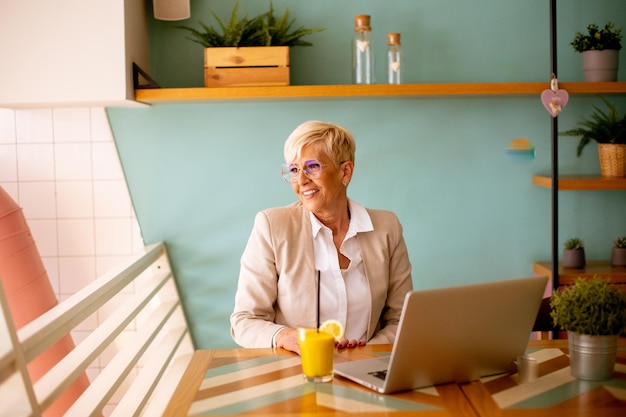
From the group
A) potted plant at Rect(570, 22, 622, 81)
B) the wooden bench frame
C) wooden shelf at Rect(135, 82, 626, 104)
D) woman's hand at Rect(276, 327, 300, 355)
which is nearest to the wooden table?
woman's hand at Rect(276, 327, 300, 355)

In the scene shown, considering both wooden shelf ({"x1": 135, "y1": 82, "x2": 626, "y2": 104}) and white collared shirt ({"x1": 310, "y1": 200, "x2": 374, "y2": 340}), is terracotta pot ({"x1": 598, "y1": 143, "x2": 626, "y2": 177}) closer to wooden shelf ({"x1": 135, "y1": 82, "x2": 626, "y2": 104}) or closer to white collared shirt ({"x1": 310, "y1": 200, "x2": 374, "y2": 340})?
wooden shelf ({"x1": 135, "y1": 82, "x2": 626, "y2": 104})

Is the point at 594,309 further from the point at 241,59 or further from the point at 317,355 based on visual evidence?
the point at 241,59

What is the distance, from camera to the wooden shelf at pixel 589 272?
3.20 metres

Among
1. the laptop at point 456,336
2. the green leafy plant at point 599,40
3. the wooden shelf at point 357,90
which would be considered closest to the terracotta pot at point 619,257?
the wooden shelf at point 357,90

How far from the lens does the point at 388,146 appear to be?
11.5 feet

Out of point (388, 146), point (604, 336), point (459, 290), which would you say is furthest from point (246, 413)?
point (388, 146)

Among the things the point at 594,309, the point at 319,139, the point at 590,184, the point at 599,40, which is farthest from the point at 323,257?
the point at 599,40

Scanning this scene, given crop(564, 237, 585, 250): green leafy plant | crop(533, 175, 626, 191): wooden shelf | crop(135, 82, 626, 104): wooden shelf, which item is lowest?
crop(564, 237, 585, 250): green leafy plant

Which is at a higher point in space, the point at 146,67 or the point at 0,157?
the point at 146,67

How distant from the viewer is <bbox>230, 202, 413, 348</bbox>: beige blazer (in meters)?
2.40

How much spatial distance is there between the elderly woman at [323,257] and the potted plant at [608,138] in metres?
1.21

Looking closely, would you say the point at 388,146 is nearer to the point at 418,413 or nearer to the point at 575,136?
the point at 575,136

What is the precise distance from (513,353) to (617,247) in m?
1.76

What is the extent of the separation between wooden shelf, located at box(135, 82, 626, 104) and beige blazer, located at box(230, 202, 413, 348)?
780mm
